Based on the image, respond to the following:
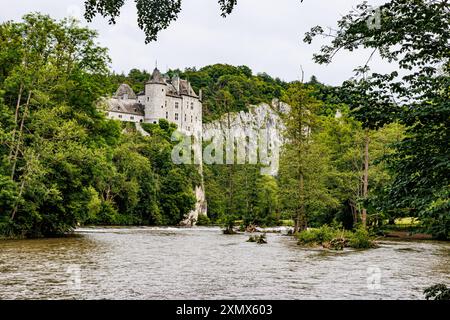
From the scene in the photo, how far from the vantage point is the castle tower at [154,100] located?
374ft

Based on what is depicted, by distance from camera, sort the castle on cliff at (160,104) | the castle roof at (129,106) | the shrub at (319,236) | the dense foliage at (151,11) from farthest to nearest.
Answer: the castle on cliff at (160,104)
the castle roof at (129,106)
the shrub at (319,236)
the dense foliage at (151,11)

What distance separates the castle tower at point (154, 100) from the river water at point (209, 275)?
90680mm

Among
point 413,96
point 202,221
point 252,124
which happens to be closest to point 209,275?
point 413,96

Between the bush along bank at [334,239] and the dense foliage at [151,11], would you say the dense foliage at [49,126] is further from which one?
the dense foliage at [151,11]

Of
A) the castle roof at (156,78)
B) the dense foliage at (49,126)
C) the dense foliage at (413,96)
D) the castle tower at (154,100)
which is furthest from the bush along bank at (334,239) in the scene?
the castle roof at (156,78)

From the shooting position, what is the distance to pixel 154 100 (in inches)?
4508

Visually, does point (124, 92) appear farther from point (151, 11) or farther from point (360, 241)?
point (151, 11)

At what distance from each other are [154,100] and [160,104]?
1641mm

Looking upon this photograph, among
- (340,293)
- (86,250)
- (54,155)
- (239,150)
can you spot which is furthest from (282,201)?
(239,150)

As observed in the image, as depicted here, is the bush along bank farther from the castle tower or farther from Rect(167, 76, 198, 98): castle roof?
Rect(167, 76, 198, 98): castle roof

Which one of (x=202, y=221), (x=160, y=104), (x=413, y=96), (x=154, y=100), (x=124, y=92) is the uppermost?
(x=124, y=92)

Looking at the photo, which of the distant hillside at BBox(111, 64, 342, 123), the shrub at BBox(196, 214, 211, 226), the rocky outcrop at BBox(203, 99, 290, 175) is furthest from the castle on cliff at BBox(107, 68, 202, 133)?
the shrub at BBox(196, 214, 211, 226)

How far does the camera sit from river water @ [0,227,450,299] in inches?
498
